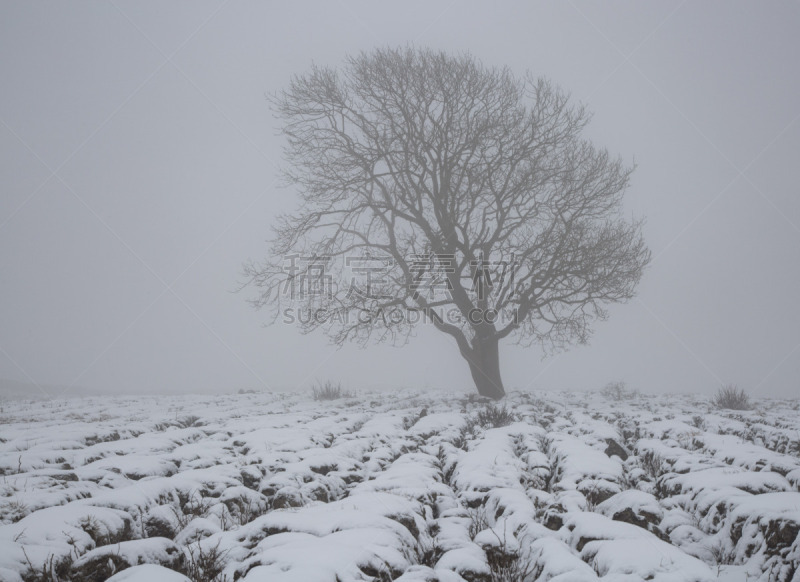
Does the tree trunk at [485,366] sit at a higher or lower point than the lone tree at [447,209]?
lower

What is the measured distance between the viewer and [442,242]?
12.2 metres

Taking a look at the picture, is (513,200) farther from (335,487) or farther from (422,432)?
(335,487)

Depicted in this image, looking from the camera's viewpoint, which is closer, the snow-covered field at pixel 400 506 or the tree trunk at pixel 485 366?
the snow-covered field at pixel 400 506

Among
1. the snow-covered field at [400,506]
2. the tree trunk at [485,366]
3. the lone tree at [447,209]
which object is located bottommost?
the snow-covered field at [400,506]

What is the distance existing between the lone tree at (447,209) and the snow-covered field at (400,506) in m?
5.75

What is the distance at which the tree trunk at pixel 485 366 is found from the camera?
12.1 metres

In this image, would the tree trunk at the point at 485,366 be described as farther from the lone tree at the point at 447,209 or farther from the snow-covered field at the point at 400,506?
the snow-covered field at the point at 400,506

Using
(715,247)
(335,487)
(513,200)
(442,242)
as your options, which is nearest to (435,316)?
(442,242)

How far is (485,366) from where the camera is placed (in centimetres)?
1220

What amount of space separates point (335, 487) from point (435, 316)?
8.53m

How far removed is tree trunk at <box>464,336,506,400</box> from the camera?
39.7 feet

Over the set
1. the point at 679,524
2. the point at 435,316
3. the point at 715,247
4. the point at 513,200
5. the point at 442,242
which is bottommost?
the point at 679,524

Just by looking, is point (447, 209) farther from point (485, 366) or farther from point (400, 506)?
point (400, 506)

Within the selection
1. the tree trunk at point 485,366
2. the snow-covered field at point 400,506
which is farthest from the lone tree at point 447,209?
the snow-covered field at point 400,506
